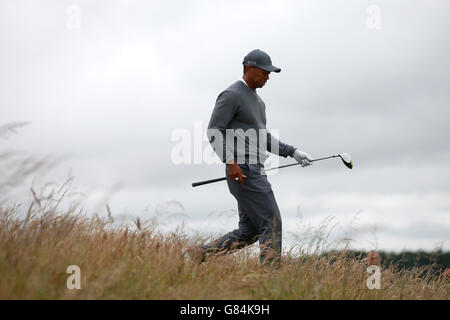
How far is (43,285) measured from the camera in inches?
143

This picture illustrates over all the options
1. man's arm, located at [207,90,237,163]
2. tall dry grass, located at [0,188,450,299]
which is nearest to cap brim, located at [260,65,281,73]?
man's arm, located at [207,90,237,163]

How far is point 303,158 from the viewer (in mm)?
6180

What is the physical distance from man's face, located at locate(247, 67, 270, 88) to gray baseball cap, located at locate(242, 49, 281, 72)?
56 mm

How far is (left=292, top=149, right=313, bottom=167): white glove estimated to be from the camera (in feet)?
20.1

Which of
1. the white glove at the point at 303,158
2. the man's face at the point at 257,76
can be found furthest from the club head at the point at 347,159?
the man's face at the point at 257,76

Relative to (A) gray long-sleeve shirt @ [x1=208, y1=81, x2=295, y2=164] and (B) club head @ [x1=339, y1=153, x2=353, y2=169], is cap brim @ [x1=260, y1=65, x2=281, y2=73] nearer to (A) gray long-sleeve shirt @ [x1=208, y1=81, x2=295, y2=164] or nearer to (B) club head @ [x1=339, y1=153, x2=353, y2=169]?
(A) gray long-sleeve shirt @ [x1=208, y1=81, x2=295, y2=164]

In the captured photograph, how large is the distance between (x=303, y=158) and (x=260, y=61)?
46.9 inches

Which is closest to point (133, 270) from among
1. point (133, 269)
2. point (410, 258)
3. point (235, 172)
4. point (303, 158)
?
point (133, 269)

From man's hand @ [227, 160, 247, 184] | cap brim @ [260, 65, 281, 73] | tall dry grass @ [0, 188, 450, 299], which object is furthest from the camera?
cap brim @ [260, 65, 281, 73]
